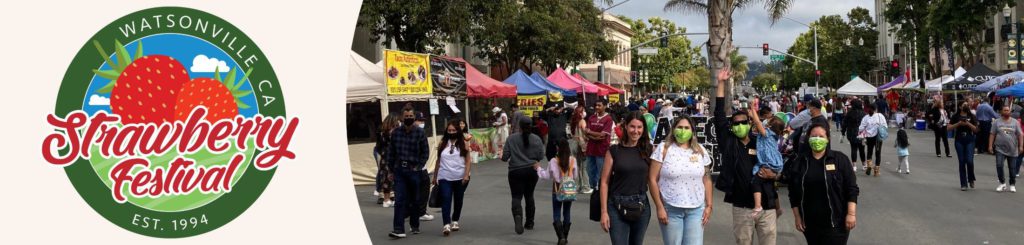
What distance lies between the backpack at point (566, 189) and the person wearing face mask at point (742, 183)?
1934 mm

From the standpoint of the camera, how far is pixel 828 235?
6.79 metres

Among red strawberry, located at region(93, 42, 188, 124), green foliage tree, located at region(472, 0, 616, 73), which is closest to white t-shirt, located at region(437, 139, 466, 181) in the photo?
red strawberry, located at region(93, 42, 188, 124)

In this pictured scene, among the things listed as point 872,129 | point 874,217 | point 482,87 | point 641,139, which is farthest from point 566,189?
point 482,87

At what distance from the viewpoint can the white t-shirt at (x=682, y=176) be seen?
22.0 feet

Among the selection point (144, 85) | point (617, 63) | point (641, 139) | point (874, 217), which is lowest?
point (874, 217)

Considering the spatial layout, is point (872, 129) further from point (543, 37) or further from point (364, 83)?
point (543, 37)

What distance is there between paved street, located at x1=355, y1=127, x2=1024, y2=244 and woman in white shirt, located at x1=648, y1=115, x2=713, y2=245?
2.78m

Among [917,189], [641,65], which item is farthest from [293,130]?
[641,65]

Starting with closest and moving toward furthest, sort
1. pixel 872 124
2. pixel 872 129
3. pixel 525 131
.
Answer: pixel 525 131
pixel 872 129
pixel 872 124

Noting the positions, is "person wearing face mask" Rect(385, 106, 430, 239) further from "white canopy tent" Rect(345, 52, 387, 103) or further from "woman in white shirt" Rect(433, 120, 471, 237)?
"white canopy tent" Rect(345, 52, 387, 103)

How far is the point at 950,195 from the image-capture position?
43.8ft

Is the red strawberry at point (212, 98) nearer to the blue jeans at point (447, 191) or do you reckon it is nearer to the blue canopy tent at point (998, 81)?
the blue jeans at point (447, 191)

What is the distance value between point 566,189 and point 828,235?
10.1 feet

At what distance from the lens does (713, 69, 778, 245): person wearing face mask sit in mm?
7312
